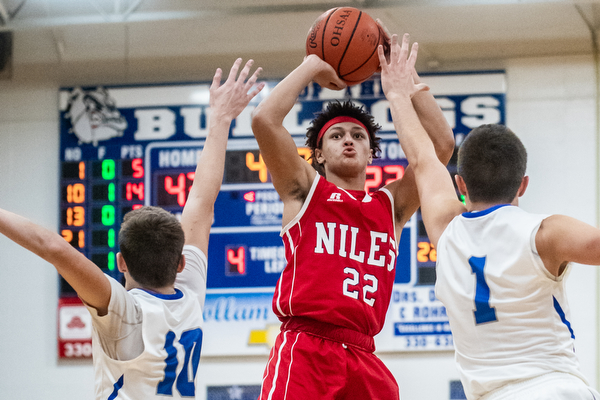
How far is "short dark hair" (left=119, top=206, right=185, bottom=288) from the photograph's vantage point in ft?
5.99

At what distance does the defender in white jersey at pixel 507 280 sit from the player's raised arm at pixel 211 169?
3.04ft

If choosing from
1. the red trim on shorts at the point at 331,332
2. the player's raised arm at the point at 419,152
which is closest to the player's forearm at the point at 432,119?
the player's raised arm at the point at 419,152

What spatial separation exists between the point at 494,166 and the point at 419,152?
14.8 inches

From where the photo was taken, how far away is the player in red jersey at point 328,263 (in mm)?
2473

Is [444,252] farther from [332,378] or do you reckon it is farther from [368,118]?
[368,118]

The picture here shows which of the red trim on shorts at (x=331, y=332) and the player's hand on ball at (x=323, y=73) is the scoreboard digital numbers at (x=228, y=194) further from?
the red trim on shorts at (x=331, y=332)

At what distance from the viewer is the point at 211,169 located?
93.1 inches

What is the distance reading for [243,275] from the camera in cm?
591

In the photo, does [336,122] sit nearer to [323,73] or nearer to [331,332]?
[323,73]

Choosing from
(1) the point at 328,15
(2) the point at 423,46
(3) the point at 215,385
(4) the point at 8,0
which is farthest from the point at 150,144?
(1) the point at 328,15

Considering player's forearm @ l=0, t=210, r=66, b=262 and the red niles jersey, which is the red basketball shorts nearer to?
the red niles jersey

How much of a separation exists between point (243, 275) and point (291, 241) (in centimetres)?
331

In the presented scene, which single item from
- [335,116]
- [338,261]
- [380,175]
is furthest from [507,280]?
[380,175]

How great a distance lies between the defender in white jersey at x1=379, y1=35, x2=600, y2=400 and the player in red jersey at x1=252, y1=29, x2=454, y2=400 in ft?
2.10
